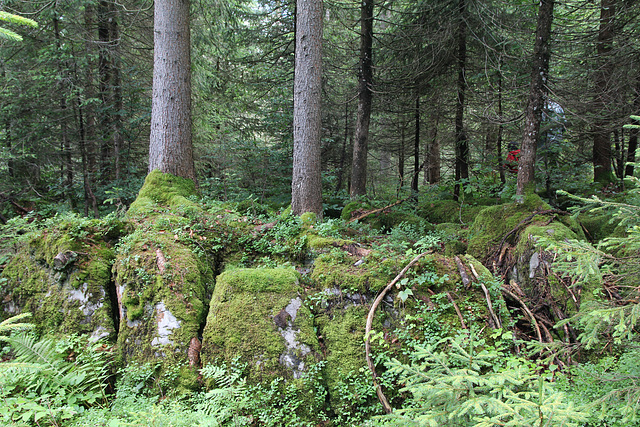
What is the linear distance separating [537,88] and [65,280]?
26.5ft

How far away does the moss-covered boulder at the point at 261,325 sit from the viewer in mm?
3646

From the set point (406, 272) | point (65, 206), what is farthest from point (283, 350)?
point (65, 206)

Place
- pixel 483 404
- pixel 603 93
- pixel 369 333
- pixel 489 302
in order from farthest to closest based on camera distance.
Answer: pixel 603 93 < pixel 489 302 < pixel 369 333 < pixel 483 404

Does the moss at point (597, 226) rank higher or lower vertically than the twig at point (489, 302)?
higher

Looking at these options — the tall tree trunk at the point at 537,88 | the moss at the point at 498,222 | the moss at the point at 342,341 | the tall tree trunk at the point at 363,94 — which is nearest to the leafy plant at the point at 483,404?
the moss at the point at 342,341

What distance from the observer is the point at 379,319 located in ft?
12.7

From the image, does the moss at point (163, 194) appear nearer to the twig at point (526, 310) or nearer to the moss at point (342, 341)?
the moss at point (342, 341)

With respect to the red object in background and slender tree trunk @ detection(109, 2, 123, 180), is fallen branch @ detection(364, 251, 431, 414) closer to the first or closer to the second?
the red object in background

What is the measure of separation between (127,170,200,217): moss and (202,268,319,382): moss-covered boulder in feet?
7.27

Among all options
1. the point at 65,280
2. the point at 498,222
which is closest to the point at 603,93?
the point at 498,222

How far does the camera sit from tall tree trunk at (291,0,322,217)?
21.3 ft

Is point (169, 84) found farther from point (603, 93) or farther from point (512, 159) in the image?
point (512, 159)

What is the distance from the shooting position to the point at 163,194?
659 centimetres

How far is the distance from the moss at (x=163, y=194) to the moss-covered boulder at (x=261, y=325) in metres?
2.22
